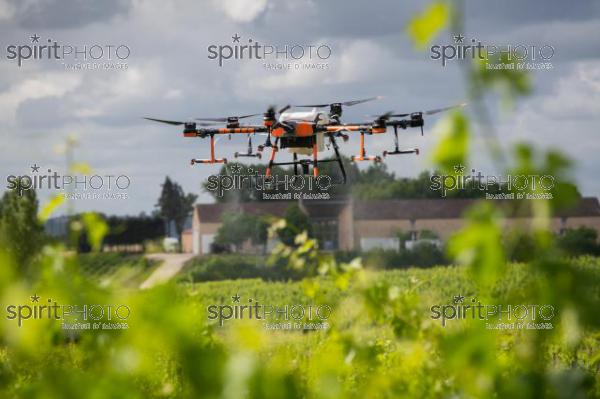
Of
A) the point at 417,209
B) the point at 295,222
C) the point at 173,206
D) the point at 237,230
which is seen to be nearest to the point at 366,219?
the point at 417,209

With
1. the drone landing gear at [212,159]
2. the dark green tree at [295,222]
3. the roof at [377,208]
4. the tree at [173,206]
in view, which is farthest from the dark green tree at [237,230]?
the drone landing gear at [212,159]

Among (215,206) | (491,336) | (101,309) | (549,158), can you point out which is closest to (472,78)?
(549,158)

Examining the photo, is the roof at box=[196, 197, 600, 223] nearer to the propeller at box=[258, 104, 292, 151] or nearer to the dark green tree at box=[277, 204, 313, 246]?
the dark green tree at box=[277, 204, 313, 246]

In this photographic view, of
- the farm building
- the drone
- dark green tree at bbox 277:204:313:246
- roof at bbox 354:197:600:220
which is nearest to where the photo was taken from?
the drone

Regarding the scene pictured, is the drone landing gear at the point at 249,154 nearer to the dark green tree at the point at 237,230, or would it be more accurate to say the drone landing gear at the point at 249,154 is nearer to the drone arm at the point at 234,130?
the drone arm at the point at 234,130

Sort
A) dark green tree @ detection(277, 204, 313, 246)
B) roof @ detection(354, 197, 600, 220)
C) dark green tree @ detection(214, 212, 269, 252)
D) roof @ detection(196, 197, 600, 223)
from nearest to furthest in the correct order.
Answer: dark green tree @ detection(277, 204, 313, 246), dark green tree @ detection(214, 212, 269, 252), roof @ detection(196, 197, 600, 223), roof @ detection(354, 197, 600, 220)

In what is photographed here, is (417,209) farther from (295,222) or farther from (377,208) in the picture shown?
(295,222)

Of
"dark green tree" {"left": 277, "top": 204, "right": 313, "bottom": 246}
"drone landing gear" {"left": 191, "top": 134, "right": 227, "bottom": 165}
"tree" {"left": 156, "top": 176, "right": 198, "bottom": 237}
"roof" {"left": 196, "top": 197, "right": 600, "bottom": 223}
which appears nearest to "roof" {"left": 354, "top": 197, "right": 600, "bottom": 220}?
"roof" {"left": 196, "top": 197, "right": 600, "bottom": 223}
